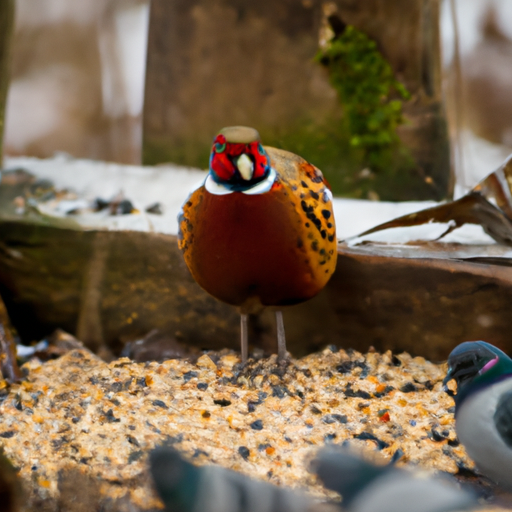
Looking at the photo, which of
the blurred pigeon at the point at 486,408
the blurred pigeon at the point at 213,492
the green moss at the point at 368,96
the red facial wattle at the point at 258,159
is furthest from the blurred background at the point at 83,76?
the blurred pigeon at the point at 213,492

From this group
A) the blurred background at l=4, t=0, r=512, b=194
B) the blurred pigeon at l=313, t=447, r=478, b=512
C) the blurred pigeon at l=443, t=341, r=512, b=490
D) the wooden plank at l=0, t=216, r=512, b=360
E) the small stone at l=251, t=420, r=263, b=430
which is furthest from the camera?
the blurred background at l=4, t=0, r=512, b=194

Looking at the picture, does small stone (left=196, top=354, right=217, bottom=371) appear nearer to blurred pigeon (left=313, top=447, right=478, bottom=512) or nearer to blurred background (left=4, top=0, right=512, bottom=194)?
blurred pigeon (left=313, top=447, right=478, bottom=512)

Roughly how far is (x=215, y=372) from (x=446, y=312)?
0.91 meters

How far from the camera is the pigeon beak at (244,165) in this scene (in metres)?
1.55

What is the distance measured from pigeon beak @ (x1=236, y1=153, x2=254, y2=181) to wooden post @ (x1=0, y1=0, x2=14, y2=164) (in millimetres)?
1749

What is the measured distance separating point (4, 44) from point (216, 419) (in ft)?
6.91

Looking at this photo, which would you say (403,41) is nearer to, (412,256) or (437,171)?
(437,171)

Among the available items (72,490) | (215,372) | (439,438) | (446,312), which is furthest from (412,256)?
(72,490)

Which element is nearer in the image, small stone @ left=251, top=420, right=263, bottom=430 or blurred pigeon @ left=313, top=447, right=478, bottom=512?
blurred pigeon @ left=313, top=447, right=478, bottom=512

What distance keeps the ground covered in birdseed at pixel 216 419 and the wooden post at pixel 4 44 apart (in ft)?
4.55

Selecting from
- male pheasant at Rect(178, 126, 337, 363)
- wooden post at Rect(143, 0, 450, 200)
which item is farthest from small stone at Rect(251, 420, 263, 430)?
wooden post at Rect(143, 0, 450, 200)

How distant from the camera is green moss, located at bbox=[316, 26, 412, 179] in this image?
296 centimetres

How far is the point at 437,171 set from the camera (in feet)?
9.96

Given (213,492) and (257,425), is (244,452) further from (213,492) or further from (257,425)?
(213,492)
